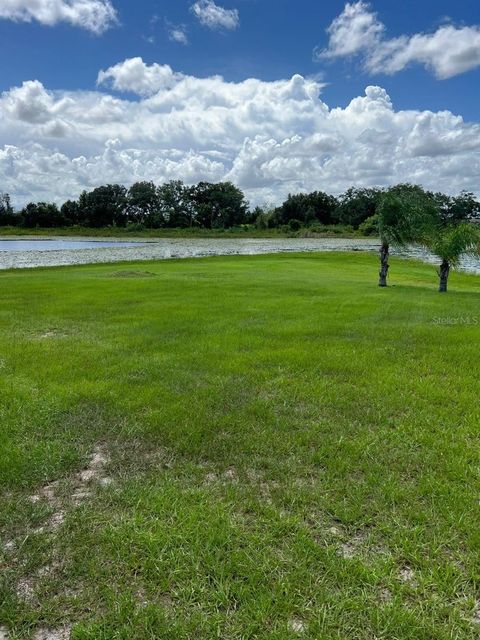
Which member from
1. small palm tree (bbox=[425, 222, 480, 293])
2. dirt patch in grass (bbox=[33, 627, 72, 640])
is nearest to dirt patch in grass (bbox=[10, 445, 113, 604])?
dirt patch in grass (bbox=[33, 627, 72, 640])

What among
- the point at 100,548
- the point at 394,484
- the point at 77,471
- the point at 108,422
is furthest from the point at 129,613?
the point at 108,422

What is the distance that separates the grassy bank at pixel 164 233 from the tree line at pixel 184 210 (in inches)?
118

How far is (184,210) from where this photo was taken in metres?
97.9

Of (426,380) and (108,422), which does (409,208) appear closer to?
(426,380)

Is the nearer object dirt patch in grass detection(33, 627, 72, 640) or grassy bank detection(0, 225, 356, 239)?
dirt patch in grass detection(33, 627, 72, 640)

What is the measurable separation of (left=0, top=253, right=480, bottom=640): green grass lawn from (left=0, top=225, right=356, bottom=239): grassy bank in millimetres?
78193

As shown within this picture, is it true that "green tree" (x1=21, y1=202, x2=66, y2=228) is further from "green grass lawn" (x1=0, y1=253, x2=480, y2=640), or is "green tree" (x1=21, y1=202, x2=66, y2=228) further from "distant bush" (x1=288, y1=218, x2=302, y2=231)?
"green grass lawn" (x1=0, y1=253, x2=480, y2=640)

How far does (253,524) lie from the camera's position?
3.11 meters

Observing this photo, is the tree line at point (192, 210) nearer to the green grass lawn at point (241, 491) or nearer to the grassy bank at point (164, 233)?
the grassy bank at point (164, 233)

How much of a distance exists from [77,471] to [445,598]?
9.66ft

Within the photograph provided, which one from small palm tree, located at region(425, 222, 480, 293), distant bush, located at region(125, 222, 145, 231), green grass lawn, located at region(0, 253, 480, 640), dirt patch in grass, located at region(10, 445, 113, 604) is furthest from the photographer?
distant bush, located at region(125, 222, 145, 231)

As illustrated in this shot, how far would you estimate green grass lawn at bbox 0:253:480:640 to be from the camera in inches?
95.6

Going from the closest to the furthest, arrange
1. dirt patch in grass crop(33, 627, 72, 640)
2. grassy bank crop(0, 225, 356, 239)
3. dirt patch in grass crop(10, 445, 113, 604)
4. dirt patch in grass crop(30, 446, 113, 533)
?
dirt patch in grass crop(33, 627, 72, 640)
dirt patch in grass crop(10, 445, 113, 604)
dirt patch in grass crop(30, 446, 113, 533)
grassy bank crop(0, 225, 356, 239)

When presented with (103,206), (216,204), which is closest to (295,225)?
(216,204)
